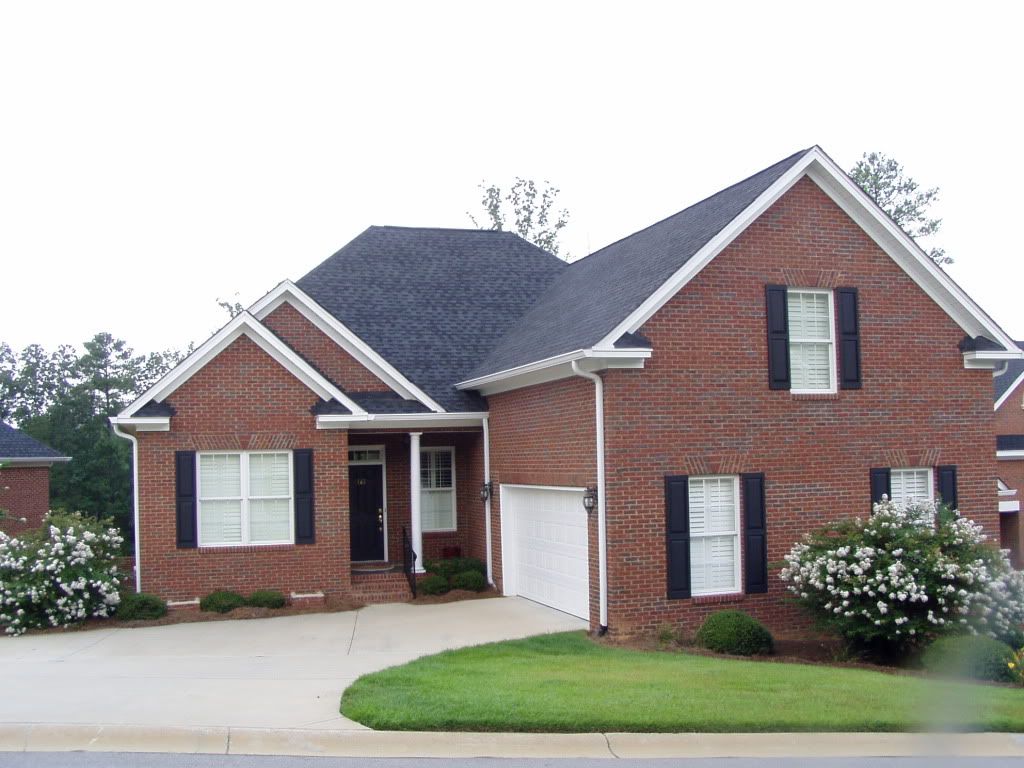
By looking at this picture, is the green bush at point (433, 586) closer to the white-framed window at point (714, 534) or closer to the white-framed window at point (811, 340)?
the white-framed window at point (714, 534)

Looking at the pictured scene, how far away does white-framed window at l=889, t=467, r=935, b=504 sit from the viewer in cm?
1703

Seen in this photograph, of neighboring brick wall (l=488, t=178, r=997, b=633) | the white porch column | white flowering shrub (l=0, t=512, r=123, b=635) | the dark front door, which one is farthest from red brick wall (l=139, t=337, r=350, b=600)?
neighboring brick wall (l=488, t=178, r=997, b=633)

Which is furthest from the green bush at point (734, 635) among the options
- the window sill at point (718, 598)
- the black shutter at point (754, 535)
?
the black shutter at point (754, 535)

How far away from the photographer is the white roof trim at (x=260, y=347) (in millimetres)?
18141

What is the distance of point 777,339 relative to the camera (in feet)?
53.4

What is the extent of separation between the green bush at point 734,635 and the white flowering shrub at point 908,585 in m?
0.97

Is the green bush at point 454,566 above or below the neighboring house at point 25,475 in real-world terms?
below

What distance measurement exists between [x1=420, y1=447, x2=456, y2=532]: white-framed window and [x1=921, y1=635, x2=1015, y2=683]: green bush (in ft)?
35.1

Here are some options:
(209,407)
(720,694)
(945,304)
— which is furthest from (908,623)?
(209,407)

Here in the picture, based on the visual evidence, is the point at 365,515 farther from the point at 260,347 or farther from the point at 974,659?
the point at 974,659

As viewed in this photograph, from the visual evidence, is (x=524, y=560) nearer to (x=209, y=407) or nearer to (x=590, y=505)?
(x=590, y=505)

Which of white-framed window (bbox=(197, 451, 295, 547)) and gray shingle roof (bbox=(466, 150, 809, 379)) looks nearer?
gray shingle roof (bbox=(466, 150, 809, 379))

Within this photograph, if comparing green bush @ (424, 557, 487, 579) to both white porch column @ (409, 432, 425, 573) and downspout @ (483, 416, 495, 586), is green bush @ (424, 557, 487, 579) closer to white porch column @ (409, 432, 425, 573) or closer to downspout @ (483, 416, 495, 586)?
downspout @ (483, 416, 495, 586)

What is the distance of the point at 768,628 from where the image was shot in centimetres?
1599
